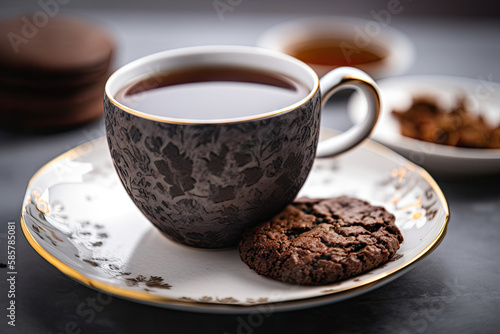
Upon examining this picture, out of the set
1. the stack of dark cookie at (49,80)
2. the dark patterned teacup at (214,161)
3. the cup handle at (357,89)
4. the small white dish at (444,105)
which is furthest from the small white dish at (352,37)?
the dark patterned teacup at (214,161)

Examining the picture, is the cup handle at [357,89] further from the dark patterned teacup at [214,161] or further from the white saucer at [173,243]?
the white saucer at [173,243]

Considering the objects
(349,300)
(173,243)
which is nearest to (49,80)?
(173,243)

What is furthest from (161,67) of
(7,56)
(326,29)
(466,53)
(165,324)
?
(466,53)

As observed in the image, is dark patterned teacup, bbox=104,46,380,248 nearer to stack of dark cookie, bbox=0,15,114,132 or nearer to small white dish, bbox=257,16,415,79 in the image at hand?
stack of dark cookie, bbox=0,15,114,132

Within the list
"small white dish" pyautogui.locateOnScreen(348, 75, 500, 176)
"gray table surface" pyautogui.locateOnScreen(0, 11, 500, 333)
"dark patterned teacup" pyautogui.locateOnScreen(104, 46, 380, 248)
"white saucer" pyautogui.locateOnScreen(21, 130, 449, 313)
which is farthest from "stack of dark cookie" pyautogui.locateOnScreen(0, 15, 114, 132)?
"small white dish" pyautogui.locateOnScreen(348, 75, 500, 176)

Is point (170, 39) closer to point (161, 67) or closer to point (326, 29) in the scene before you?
point (326, 29)

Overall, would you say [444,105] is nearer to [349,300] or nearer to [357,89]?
[357,89]
